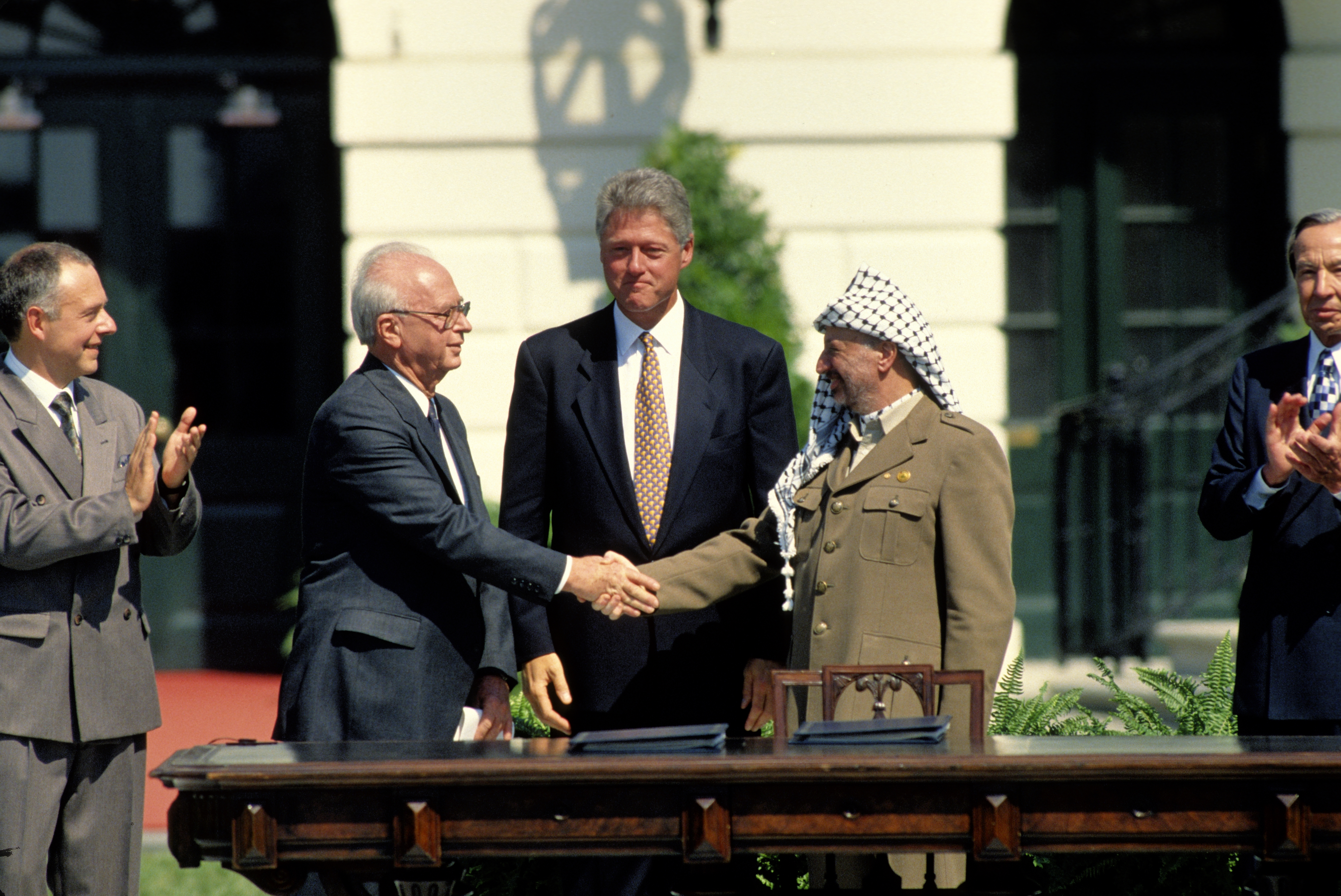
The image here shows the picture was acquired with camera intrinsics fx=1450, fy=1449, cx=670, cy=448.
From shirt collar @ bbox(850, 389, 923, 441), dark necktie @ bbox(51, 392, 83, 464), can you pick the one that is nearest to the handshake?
shirt collar @ bbox(850, 389, 923, 441)

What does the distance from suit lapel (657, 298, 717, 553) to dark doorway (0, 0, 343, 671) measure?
16.9 feet

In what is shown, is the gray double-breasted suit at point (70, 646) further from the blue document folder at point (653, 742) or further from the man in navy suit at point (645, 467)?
the blue document folder at point (653, 742)

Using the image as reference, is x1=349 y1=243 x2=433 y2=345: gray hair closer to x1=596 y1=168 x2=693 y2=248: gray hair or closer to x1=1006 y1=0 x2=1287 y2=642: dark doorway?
x1=596 y1=168 x2=693 y2=248: gray hair

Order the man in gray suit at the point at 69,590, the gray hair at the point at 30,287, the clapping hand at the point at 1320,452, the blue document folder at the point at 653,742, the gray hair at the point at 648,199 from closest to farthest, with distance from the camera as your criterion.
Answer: the blue document folder at the point at 653,742, the clapping hand at the point at 1320,452, the man in gray suit at the point at 69,590, the gray hair at the point at 30,287, the gray hair at the point at 648,199

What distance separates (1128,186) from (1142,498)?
2.33 meters

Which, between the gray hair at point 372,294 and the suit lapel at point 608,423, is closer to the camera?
the gray hair at point 372,294

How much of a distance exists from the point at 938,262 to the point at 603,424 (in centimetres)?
433

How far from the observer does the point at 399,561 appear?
144 inches

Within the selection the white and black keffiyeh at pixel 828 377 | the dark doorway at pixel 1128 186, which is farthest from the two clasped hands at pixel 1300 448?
the dark doorway at pixel 1128 186

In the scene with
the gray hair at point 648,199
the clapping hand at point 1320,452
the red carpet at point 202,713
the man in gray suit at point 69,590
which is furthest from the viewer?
the red carpet at point 202,713

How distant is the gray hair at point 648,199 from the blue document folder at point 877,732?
1.41 metres

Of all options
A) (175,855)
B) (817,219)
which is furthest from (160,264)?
(175,855)

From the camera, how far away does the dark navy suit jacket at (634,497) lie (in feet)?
12.5

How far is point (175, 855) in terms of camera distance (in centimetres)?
288
